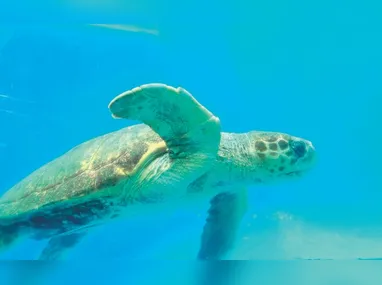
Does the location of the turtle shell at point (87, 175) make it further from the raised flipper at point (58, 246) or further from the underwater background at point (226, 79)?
the underwater background at point (226, 79)

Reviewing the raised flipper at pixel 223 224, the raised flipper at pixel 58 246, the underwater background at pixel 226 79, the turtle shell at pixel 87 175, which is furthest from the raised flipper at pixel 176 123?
the underwater background at pixel 226 79

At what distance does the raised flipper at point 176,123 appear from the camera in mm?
1531

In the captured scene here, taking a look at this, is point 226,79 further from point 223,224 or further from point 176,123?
point 176,123

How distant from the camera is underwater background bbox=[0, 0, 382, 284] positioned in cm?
400

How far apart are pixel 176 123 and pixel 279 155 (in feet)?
2.46

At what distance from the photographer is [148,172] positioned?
6.43ft

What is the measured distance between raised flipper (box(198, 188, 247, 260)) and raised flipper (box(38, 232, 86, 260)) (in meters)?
0.96

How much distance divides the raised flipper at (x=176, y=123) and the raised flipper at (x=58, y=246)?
1.26 metres

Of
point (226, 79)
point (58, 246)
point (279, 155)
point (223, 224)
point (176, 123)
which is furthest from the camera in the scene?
point (226, 79)

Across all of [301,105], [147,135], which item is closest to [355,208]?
[301,105]

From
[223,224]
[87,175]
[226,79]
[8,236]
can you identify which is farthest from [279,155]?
[226,79]

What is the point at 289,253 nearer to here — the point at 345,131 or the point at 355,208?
the point at 355,208

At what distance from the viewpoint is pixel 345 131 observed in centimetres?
438

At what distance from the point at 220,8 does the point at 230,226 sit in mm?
2467
